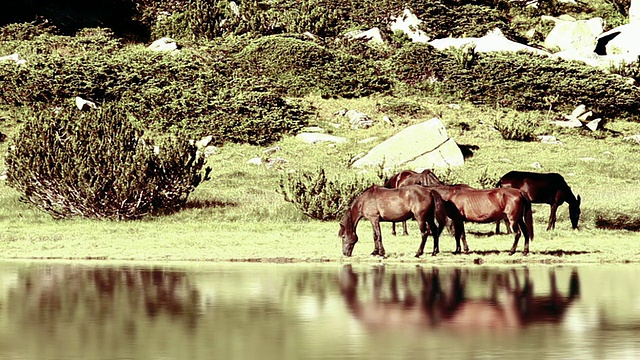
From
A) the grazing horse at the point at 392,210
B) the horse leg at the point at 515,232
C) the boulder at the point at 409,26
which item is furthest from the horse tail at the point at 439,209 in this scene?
the boulder at the point at 409,26

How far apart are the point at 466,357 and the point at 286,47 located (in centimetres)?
4175

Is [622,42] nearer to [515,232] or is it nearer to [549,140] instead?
[549,140]

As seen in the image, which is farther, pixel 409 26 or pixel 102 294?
pixel 409 26

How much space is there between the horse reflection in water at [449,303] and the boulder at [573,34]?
140 ft

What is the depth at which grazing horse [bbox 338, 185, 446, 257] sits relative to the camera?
19.8 metres

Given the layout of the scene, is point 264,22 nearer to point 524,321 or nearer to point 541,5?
point 541,5

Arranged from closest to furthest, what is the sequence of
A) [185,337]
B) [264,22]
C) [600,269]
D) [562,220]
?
[185,337] → [600,269] → [562,220] → [264,22]

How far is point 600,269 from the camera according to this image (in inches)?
717

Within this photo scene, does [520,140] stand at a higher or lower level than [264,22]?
lower

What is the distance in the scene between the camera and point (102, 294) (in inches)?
565

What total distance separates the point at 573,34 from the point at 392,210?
41.4 m

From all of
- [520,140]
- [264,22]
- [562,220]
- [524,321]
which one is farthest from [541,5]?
[524,321]

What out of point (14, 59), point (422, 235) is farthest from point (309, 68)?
point (422, 235)

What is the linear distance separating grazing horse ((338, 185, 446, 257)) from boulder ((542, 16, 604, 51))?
38.9 metres
